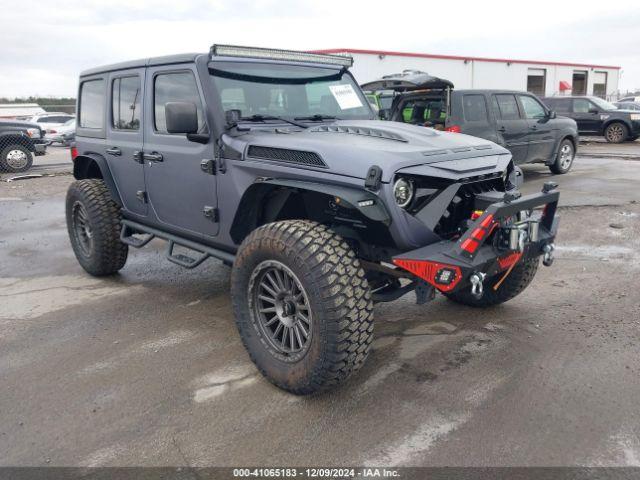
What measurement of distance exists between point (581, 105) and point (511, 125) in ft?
34.8

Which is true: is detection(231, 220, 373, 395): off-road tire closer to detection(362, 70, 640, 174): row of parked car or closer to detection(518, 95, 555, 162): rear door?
detection(362, 70, 640, 174): row of parked car

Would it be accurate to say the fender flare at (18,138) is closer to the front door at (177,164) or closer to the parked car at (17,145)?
the parked car at (17,145)

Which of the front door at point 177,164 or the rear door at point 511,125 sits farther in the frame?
the rear door at point 511,125

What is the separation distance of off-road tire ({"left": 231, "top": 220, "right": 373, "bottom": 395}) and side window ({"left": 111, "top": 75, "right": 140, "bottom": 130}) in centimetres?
213

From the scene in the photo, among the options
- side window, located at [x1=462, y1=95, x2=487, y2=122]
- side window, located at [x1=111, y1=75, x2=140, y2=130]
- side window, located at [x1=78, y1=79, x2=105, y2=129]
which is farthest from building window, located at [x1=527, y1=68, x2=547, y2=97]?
side window, located at [x1=111, y1=75, x2=140, y2=130]

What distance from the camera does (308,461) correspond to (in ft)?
9.04

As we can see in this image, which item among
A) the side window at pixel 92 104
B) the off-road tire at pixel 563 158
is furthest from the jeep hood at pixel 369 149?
the off-road tire at pixel 563 158

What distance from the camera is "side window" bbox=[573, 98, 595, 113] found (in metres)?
19.1

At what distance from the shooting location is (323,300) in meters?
2.98

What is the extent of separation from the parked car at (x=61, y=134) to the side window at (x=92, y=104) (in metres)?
18.9

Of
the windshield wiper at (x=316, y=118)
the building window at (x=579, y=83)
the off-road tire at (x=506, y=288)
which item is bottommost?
the off-road tire at (x=506, y=288)

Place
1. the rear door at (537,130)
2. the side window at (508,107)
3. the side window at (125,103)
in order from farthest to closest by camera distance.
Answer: the rear door at (537,130), the side window at (508,107), the side window at (125,103)

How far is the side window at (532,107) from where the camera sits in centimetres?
1088

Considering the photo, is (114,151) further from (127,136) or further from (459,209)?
(459,209)
